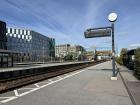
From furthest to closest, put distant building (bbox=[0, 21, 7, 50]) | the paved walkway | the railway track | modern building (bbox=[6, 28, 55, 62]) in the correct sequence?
modern building (bbox=[6, 28, 55, 62]), distant building (bbox=[0, 21, 7, 50]), the railway track, the paved walkway

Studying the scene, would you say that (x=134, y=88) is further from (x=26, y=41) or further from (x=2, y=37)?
(x=26, y=41)

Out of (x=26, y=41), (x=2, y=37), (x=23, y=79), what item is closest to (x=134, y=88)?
(x=23, y=79)

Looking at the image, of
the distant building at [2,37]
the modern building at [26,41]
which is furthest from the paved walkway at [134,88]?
the modern building at [26,41]

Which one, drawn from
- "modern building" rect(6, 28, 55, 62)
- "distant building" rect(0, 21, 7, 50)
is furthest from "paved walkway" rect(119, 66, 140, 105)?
"modern building" rect(6, 28, 55, 62)

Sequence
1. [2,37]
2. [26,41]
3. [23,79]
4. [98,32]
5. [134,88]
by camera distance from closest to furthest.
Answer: [134,88] → [23,79] → [98,32] → [2,37] → [26,41]

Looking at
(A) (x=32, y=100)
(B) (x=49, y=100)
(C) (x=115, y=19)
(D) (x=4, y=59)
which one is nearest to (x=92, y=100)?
(B) (x=49, y=100)

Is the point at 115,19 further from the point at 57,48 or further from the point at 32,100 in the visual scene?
the point at 57,48

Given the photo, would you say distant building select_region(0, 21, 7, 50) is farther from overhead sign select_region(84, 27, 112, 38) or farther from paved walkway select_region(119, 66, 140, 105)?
paved walkway select_region(119, 66, 140, 105)

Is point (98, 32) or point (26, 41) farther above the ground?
point (26, 41)

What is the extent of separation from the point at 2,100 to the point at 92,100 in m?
3.71

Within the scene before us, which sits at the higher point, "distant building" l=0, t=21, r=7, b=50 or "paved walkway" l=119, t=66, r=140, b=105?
"distant building" l=0, t=21, r=7, b=50

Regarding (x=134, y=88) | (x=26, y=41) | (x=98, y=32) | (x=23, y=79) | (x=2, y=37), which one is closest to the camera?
(x=134, y=88)

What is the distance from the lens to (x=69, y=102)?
895 cm

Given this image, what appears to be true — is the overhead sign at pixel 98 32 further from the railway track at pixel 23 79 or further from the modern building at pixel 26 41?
the modern building at pixel 26 41
